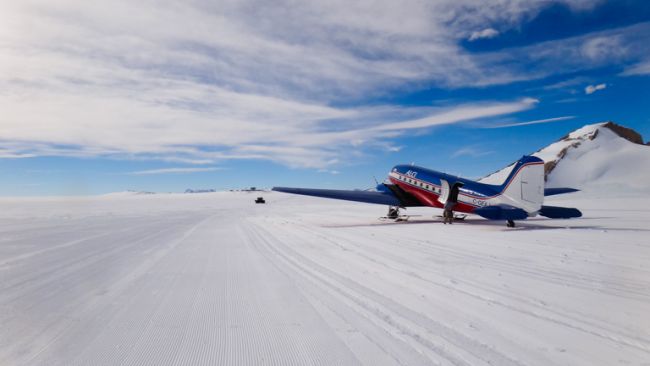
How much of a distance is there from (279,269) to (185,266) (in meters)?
2.11

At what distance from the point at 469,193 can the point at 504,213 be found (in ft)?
7.81

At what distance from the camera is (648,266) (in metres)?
6.57

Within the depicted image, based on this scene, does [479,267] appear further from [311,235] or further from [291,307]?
[311,235]

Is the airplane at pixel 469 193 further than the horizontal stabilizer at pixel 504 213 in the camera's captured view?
Yes

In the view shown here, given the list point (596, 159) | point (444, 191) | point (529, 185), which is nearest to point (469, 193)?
point (444, 191)

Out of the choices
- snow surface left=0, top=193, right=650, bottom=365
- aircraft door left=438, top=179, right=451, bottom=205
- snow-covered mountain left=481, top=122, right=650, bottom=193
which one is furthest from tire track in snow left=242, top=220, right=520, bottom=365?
snow-covered mountain left=481, top=122, right=650, bottom=193

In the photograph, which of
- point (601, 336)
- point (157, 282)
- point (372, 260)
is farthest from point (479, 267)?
point (157, 282)

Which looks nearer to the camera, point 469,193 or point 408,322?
point 408,322

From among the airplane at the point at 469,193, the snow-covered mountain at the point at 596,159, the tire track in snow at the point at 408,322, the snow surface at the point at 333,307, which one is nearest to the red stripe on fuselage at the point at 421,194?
the airplane at the point at 469,193

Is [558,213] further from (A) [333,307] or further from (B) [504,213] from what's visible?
(A) [333,307]

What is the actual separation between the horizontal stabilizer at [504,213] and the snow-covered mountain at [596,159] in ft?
225

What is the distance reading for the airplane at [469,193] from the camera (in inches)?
574

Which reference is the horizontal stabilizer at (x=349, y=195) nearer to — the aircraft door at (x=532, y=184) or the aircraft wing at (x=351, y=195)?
the aircraft wing at (x=351, y=195)

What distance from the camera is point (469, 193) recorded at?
54.4 feet
